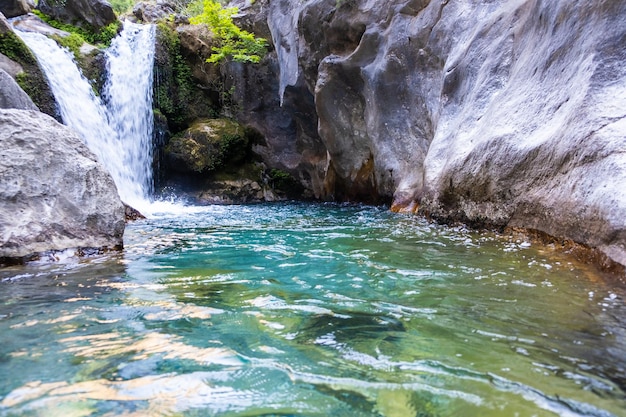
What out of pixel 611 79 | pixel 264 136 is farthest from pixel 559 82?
pixel 264 136

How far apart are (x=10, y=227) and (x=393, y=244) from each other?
13.5 ft

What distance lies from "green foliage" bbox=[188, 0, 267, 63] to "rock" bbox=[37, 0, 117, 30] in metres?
3.64

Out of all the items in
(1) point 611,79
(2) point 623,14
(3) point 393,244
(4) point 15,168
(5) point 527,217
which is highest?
(2) point 623,14

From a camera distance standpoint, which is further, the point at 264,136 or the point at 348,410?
the point at 264,136

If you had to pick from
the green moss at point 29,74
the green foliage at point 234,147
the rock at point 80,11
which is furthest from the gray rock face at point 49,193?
the rock at point 80,11

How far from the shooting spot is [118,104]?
14.6 m

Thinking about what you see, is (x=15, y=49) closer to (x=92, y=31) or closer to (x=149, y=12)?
(x=92, y=31)

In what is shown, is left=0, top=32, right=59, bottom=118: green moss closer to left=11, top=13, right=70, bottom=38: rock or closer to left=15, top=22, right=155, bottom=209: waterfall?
left=15, top=22, right=155, bottom=209: waterfall

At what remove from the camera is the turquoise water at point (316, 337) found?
1.73 metres

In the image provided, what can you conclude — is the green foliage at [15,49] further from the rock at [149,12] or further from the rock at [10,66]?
the rock at [149,12]

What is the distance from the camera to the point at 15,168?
4.75 m

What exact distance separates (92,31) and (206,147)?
6.06 m

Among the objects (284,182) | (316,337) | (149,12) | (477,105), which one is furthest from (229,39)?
(316,337)

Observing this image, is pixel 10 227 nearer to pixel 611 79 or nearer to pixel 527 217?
pixel 527 217
